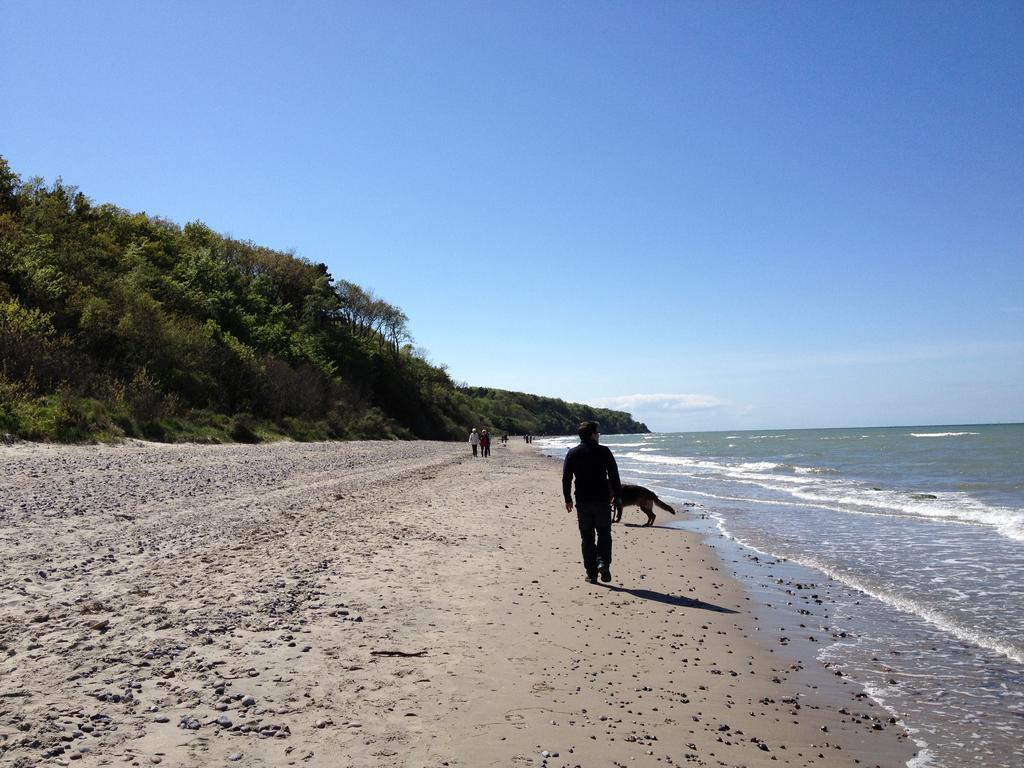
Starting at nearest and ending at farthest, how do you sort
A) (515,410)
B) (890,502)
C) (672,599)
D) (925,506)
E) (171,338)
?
(672,599), (925,506), (890,502), (171,338), (515,410)

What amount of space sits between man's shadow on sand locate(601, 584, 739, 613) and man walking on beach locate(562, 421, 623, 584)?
34cm

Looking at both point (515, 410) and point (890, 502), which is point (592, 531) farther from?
point (515, 410)

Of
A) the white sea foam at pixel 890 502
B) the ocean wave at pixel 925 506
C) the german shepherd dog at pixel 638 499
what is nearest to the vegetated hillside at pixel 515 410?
the white sea foam at pixel 890 502

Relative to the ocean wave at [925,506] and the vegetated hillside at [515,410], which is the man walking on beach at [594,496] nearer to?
the ocean wave at [925,506]

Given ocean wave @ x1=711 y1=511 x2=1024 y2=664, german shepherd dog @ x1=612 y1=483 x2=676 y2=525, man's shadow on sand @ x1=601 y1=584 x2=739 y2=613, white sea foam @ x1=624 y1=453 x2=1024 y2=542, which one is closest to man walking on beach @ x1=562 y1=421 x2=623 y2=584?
man's shadow on sand @ x1=601 y1=584 x2=739 y2=613

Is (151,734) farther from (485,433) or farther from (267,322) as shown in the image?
(267,322)

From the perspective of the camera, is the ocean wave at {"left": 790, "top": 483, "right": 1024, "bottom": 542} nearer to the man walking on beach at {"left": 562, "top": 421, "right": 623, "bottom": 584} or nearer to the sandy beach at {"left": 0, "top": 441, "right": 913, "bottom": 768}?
the sandy beach at {"left": 0, "top": 441, "right": 913, "bottom": 768}

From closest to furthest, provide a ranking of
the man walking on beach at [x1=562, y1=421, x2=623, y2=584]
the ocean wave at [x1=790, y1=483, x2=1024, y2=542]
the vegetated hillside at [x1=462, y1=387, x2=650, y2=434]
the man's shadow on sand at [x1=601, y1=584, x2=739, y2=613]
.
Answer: the man's shadow on sand at [x1=601, y1=584, x2=739, y2=613]
the man walking on beach at [x1=562, y1=421, x2=623, y2=584]
the ocean wave at [x1=790, y1=483, x2=1024, y2=542]
the vegetated hillside at [x1=462, y1=387, x2=650, y2=434]

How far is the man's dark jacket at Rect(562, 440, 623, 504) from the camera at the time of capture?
8586mm

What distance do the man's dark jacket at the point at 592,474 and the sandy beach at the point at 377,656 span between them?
111 cm

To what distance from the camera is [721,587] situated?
8.85 meters

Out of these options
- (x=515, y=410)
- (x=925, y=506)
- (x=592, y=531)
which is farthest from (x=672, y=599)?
(x=515, y=410)

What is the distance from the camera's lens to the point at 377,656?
16.9ft

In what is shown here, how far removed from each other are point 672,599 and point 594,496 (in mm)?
1538
